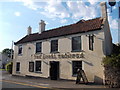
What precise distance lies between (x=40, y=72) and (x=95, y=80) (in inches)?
317

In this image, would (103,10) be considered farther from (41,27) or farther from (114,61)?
(41,27)

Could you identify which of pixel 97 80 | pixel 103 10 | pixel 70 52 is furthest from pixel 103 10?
pixel 97 80

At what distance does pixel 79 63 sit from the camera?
1463 cm

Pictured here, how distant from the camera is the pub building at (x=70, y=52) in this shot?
44.0ft

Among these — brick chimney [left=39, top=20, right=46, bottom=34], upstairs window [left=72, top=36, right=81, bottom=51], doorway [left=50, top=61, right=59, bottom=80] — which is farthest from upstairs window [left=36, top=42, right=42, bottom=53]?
upstairs window [left=72, top=36, right=81, bottom=51]

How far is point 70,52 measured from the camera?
606 inches

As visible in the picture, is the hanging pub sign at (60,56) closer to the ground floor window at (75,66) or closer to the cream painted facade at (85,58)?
the cream painted facade at (85,58)

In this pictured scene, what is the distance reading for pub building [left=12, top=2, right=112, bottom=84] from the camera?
1341 centimetres

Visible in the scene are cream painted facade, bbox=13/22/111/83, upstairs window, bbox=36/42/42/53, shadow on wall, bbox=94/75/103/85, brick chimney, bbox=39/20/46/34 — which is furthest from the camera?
brick chimney, bbox=39/20/46/34

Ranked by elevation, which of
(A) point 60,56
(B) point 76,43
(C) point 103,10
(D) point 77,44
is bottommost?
(A) point 60,56

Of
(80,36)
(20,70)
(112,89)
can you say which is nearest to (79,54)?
(80,36)

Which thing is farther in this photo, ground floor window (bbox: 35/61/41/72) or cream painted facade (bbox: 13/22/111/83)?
ground floor window (bbox: 35/61/41/72)

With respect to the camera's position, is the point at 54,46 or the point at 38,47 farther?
the point at 38,47

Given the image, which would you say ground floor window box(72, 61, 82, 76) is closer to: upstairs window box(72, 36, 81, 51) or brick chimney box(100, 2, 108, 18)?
upstairs window box(72, 36, 81, 51)
